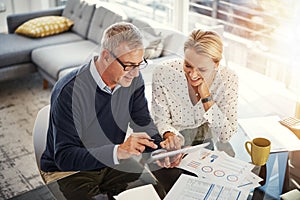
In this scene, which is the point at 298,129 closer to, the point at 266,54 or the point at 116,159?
the point at 116,159

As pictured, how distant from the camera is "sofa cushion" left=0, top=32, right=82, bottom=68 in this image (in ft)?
11.8

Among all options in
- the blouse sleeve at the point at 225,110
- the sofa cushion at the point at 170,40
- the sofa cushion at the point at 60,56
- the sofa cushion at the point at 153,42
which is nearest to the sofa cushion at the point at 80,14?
the sofa cushion at the point at 60,56

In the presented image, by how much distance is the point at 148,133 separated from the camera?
178 centimetres

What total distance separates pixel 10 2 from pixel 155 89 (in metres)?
3.91

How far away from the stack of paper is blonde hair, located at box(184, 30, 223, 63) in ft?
1.29

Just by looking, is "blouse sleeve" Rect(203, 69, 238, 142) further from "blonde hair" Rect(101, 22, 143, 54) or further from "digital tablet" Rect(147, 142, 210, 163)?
"blonde hair" Rect(101, 22, 143, 54)

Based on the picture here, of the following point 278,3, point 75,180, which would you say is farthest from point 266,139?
point 278,3

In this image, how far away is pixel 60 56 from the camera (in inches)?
136

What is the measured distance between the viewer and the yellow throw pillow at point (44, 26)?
154 inches

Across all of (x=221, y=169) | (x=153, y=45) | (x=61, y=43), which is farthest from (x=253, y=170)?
(x=61, y=43)

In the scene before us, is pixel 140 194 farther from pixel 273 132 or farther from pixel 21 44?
pixel 21 44

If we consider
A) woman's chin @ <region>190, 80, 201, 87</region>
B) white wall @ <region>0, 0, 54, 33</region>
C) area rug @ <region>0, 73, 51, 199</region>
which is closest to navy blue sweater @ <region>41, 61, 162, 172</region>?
woman's chin @ <region>190, 80, 201, 87</region>

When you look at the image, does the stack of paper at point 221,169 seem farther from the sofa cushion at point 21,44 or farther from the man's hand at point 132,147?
the sofa cushion at point 21,44

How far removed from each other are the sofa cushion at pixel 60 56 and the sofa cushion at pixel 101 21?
0.08 meters
